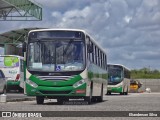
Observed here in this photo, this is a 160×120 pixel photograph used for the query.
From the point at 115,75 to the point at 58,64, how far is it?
97.4 feet

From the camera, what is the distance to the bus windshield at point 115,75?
51022 millimetres

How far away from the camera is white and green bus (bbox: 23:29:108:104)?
2150cm

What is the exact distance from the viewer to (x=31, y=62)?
22109 mm

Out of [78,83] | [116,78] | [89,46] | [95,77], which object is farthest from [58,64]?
[116,78]

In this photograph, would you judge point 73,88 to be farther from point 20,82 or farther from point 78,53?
point 20,82

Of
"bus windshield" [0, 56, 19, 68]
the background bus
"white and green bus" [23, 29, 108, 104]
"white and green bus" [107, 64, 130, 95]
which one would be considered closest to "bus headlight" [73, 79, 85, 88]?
"white and green bus" [23, 29, 108, 104]

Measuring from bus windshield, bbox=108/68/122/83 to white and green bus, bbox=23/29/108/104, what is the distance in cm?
2809

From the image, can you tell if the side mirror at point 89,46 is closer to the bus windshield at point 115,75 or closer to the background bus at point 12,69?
the background bus at point 12,69

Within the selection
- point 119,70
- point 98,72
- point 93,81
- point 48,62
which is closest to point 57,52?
point 48,62

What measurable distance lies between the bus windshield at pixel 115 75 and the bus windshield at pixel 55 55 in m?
28.8

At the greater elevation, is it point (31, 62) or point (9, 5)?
point (9, 5)

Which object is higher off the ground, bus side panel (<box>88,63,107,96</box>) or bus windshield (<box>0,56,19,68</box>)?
bus windshield (<box>0,56,19,68</box>)

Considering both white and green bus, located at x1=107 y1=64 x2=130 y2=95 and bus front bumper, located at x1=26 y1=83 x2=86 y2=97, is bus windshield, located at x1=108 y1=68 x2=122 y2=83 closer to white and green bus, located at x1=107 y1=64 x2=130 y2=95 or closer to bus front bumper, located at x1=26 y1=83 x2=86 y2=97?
white and green bus, located at x1=107 y1=64 x2=130 y2=95

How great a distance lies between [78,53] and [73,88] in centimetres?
151
